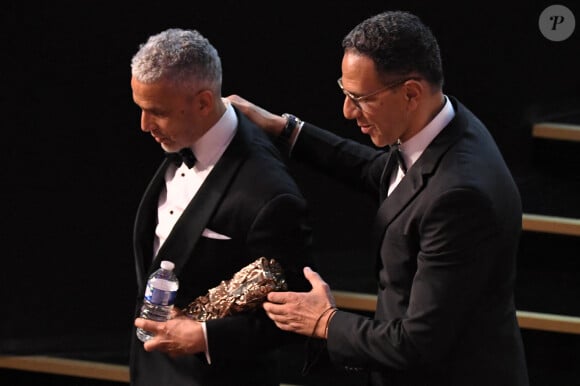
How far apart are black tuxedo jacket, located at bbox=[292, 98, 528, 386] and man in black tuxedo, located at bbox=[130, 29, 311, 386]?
232 mm

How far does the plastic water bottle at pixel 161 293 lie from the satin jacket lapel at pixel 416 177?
518 millimetres

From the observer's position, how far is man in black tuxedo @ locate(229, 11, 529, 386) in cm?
261

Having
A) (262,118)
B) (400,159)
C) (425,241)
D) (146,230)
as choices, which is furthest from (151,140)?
(425,241)

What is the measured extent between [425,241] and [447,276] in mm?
93

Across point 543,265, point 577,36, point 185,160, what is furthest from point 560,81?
point 185,160

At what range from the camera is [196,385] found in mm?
2996

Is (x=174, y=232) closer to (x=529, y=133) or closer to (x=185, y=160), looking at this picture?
(x=185, y=160)

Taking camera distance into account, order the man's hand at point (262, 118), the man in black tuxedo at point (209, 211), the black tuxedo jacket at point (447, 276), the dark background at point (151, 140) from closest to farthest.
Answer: the black tuxedo jacket at point (447, 276) → the man in black tuxedo at point (209, 211) → the man's hand at point (262, 118) → the dark background at point (151, 140)

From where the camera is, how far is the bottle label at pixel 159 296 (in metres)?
2.82

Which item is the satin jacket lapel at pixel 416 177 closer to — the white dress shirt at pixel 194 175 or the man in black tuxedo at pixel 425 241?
the man in black tuxedo at pixel 425 241

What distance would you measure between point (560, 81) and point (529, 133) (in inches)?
8.4

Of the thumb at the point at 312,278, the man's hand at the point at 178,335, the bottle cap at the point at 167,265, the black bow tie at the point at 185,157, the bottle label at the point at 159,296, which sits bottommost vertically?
the man's hand at the point at 178,335

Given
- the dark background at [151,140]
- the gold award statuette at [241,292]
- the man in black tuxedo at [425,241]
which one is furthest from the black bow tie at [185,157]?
the dark background at [151,140]

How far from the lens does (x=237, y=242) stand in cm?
289
